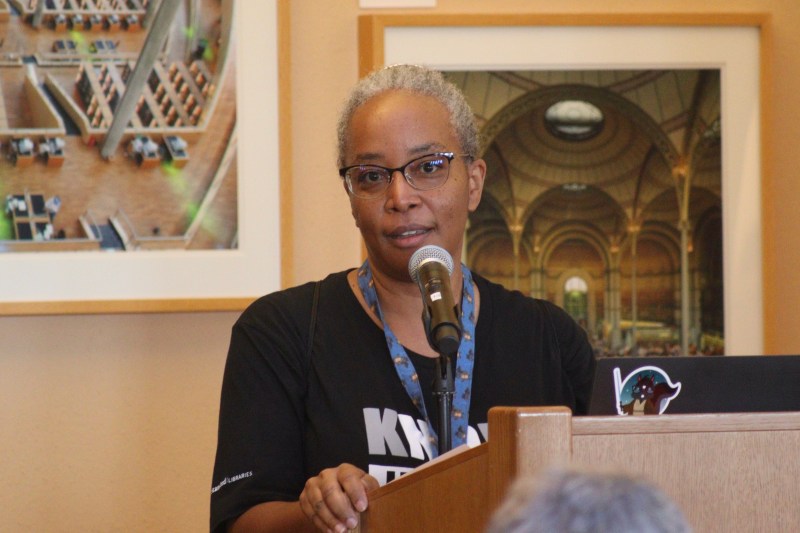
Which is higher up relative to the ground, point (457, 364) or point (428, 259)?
point (428, 259)

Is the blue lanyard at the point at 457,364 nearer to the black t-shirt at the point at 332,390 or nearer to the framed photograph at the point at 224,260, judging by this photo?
the black t-shirt at the point at 332,390

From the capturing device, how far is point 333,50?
2.62 meters

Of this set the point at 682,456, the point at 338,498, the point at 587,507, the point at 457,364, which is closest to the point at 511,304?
the point at 457,364

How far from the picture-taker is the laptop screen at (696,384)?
1.19 meters

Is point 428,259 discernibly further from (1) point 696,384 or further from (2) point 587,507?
(2) point 587,507

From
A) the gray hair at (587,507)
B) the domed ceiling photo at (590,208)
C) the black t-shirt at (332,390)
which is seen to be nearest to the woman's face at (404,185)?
the black t-shirt at (332,390)

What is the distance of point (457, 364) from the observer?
1746 mm

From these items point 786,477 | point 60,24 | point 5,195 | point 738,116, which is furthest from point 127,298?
point 786,477

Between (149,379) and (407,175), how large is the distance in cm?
116

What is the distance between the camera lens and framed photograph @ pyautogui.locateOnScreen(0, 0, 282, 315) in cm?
249

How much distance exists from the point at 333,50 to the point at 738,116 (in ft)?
3.60

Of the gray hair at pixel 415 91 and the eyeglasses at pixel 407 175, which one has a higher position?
the gray hair at pixel 415 91

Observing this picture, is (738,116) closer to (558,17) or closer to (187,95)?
(558,17)

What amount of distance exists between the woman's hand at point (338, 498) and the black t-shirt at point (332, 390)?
32 cm
